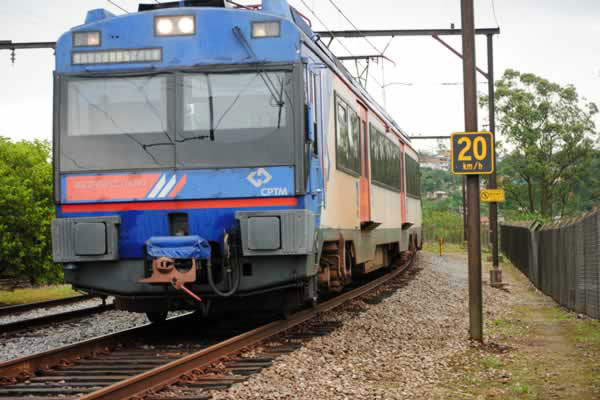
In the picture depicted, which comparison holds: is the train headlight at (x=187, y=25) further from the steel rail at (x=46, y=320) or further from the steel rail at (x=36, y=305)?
the steel rail at (x=36, y=305)

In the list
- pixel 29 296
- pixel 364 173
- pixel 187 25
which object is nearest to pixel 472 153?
pixel 187 25

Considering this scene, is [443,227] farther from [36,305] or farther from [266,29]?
[266,29]

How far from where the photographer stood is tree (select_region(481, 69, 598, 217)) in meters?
58.1

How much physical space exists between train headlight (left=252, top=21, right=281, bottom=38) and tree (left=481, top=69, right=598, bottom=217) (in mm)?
49936

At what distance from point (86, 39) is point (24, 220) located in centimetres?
1188

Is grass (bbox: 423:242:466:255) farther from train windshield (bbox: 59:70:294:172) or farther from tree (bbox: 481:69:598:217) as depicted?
train windshield (bbox: 59:70:294:172)

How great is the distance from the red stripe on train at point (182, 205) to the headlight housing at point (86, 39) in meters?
1.76

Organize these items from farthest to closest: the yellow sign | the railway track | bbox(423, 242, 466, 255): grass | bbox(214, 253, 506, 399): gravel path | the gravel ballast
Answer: bbox(423, 242, 466, 255): grass < the yellow sign < the gravel ballast < bbox(214, 253, 506, 399): gravel path < the railway track

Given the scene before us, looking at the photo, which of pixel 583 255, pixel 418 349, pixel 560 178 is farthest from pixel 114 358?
pixel 560 178

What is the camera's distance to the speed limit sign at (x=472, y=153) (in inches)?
404

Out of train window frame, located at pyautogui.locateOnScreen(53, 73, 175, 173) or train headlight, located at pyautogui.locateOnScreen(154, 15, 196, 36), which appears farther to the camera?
train headlight, located at pyautogui.locateOnScreen(154, 15, 196, 36)

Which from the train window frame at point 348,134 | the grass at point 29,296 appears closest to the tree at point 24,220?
the grass at point 29,296

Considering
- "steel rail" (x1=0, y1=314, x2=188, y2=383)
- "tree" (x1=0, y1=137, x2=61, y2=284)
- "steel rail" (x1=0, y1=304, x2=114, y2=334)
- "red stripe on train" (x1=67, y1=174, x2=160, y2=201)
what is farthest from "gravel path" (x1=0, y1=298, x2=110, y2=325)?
"red stripe on train" (x1=67, y1=174, x2=160, y2=201)

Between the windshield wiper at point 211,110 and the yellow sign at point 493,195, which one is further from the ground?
the windshield wiper at point 211,110
